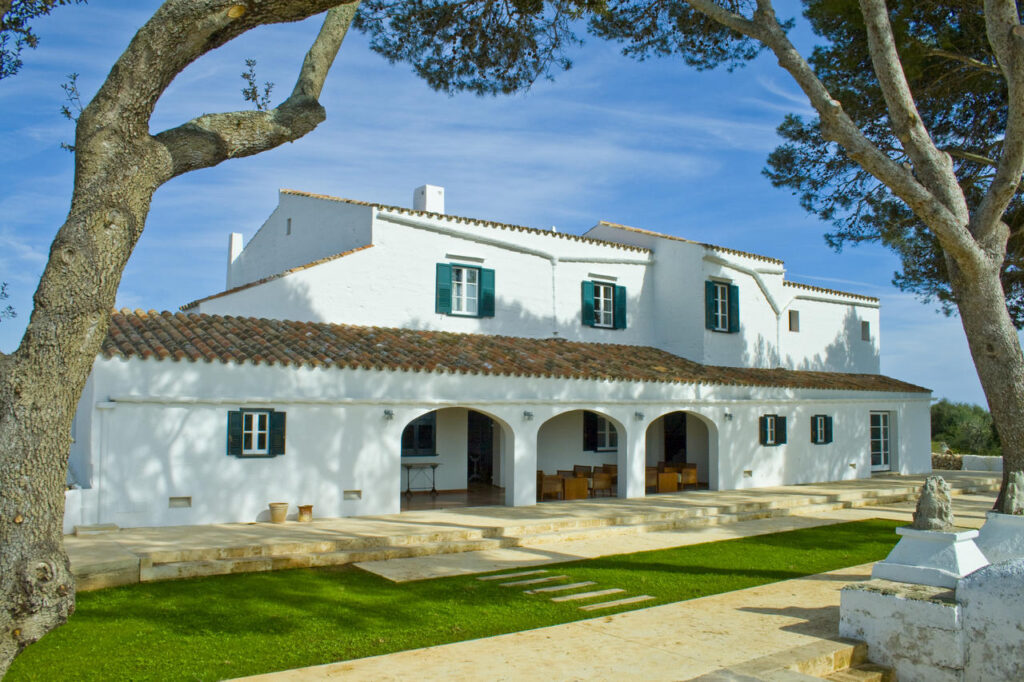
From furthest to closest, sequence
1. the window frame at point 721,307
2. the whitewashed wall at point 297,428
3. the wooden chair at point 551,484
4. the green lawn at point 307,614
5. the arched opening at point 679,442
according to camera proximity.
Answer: the arched opening at point 679,442 → the window frame at point 721,307 → the wooden chair at point 551,484 → the whitewashed wall at point 297,428 → the green lawn at point 307,614

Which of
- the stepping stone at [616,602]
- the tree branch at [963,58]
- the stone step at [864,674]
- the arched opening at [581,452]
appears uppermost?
the tree branch at [963,58]

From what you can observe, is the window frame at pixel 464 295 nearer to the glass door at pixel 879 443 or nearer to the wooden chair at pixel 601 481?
the wooden chair at pixel 601 481

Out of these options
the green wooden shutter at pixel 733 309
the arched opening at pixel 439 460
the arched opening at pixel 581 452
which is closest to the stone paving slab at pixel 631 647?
the arched opening at pixel 581 452

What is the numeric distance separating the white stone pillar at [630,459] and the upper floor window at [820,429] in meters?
7.00

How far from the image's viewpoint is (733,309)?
2256 cm

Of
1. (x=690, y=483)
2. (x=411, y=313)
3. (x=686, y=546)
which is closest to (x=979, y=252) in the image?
(x=686, y=546)

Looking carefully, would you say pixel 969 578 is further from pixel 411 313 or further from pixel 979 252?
pixel 411 313

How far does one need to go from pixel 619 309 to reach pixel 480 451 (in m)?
5.63

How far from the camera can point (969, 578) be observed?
6.73 m

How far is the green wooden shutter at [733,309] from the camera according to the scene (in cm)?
2250

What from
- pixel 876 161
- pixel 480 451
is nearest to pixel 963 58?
pixel 876 161

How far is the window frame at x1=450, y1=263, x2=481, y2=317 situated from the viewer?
1882cm

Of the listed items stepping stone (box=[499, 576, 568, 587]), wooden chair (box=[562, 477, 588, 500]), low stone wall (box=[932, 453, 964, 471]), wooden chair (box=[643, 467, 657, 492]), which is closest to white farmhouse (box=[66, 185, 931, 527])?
wooden chair (box=[643, 467, 657, 492])

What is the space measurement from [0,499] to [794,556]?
36.1 feet
